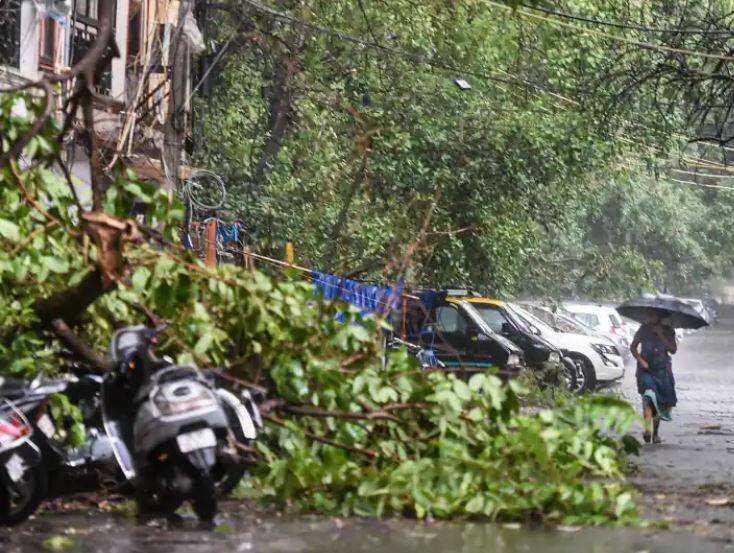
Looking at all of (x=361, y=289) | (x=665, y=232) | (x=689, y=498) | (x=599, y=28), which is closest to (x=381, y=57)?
(x=599, y=28)

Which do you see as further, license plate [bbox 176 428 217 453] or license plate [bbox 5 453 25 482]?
license plate [bbox 5 453 25 482]

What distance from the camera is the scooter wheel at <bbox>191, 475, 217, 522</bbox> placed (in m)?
7.81

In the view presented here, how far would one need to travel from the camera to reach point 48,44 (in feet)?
60.0

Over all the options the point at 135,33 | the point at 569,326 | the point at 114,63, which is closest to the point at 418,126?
the point at 135,33

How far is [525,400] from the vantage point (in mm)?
20984

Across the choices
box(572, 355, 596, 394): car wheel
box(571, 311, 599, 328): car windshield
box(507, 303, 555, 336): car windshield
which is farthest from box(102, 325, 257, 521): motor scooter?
box(571, 311, 599, 328): car windshield

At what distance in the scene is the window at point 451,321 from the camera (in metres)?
24.0

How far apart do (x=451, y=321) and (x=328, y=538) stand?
16587 mm

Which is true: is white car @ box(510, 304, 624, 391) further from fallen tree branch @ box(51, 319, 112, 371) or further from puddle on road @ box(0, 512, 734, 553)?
puddle on road @ box(0, 512, 734, 553)

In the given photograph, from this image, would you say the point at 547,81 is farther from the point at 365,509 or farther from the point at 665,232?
the point at 665,232

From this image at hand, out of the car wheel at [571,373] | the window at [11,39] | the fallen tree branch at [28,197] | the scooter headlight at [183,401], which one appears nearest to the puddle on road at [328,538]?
the scooter headlight at [183,401]

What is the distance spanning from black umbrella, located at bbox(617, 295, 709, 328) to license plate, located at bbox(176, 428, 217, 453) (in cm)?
918

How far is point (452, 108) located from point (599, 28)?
10.5 feet

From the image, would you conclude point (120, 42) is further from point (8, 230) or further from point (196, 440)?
point (196, 440)
